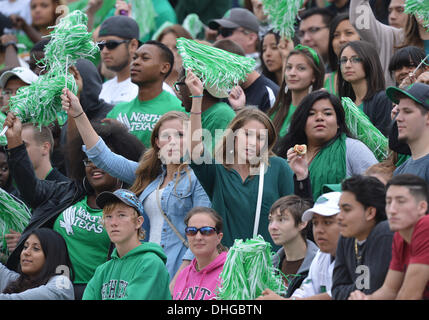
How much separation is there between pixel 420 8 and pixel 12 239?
3738 millimetres

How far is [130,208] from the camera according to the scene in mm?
6434

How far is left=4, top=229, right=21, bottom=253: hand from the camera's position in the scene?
25.6 feet

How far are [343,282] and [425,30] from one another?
373 cm

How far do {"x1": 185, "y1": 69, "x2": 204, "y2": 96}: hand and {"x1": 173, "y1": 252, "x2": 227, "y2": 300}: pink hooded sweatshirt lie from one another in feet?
3.61

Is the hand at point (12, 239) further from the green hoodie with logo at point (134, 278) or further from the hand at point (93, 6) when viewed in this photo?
the hand at point (93, 6)

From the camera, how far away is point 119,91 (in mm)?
9633

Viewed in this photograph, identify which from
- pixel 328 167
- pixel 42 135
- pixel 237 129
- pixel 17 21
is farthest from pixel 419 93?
pixel 17 21

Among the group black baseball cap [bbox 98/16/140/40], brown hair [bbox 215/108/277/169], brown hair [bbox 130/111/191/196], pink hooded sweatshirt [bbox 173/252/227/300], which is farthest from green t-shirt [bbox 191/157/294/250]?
black baseball cap [bbox 98/16/140/40]

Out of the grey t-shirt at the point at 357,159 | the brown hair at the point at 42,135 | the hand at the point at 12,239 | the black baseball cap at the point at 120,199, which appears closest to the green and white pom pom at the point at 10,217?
the hand at the point at 12,239

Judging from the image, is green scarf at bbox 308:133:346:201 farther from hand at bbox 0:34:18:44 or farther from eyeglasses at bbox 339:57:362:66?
hand at bbox 0:34:18:44

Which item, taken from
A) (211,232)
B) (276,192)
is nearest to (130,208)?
(211,232)

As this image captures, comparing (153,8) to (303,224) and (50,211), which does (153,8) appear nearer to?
(50,211)

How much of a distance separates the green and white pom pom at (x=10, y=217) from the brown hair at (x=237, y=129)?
2098mm

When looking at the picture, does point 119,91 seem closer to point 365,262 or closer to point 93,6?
point 93,6
